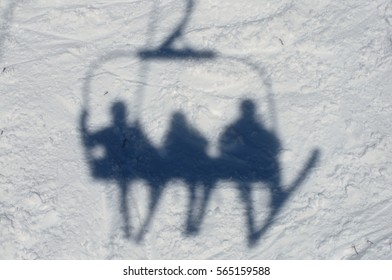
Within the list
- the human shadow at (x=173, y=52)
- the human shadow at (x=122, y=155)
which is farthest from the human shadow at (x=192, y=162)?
the human shadow at (x=173, y=52)

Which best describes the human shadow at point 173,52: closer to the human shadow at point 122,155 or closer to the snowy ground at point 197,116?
the snowy ground at point 197,116

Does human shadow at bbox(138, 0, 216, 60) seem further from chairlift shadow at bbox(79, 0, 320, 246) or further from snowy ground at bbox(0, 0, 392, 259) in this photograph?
chairlift shadow at bbox(79, 0, 320, 246)

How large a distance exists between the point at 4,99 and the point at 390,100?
328cm

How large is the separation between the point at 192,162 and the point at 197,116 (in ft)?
1.44

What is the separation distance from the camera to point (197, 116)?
3924mm

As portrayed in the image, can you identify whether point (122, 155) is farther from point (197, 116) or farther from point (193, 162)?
point (197, 116)

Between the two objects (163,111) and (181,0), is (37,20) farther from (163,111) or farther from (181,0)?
(163,111)

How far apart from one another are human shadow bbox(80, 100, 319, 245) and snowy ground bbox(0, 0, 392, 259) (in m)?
0.02

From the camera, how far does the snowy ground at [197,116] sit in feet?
10.7

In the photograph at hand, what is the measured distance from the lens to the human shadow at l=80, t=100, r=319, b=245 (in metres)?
3.42

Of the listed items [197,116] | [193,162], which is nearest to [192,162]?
[193,162]

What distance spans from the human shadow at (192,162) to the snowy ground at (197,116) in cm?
2

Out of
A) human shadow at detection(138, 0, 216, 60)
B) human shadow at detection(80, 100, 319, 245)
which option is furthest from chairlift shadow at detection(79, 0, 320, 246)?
human shadow at detection(138, 0, 216, 60)
